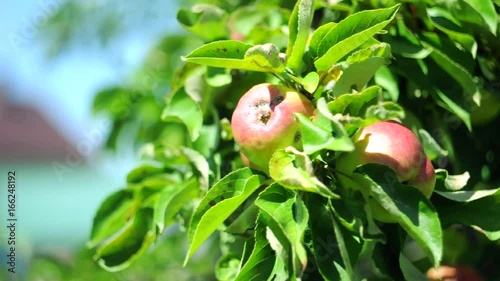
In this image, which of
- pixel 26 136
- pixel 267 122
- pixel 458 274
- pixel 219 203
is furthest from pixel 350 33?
pixel 26 136

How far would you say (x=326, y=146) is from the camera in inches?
30.1

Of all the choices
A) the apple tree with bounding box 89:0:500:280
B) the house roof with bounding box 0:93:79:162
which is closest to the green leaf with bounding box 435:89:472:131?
the apple tree with bounding box 89:0:500:280

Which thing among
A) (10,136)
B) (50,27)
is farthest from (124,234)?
(10,136)

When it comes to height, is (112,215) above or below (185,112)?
below

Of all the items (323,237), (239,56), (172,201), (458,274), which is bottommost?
(458,274)

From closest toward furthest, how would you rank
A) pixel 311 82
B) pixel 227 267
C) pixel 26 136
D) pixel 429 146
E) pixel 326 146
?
pixel 326 146
pixel 311 82
pixel 429 146
pixel 227 267
pixel 26 136

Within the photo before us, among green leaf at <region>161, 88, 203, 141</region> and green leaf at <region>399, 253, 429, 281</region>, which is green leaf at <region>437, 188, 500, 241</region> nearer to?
green leaf at <region>399, 253, 429, 281</region>

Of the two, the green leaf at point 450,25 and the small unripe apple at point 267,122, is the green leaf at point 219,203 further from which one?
the green leaf at point 450,25

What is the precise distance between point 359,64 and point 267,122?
125 millimetres

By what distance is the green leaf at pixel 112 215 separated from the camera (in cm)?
119

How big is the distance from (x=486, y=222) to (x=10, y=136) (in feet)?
36.1

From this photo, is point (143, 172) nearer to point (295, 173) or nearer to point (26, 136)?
point (295, 173)

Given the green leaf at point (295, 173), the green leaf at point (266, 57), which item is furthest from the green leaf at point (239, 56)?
the green leaf at point (295, 173)

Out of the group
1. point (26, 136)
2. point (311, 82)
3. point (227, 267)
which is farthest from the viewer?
point (26, 136)
